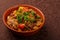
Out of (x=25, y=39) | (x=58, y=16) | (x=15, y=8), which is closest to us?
(x=25, y=39)

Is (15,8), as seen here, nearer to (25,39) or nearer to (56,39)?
(25,39)

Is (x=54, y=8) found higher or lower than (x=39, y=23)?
higher

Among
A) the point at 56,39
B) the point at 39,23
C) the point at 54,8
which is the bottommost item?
the point at 56,39

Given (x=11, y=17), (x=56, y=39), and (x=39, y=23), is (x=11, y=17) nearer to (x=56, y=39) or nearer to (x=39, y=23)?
(x=39, y=23)

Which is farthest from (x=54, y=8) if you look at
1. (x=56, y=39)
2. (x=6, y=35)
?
(x=6, y=35)

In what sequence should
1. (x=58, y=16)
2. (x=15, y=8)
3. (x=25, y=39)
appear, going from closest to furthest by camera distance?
(x=25, y=39)
(x=15, y=8)
(x=58, y=16)

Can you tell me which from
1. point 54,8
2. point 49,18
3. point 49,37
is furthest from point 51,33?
point 54,8

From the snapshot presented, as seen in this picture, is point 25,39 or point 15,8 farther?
point 15,8
